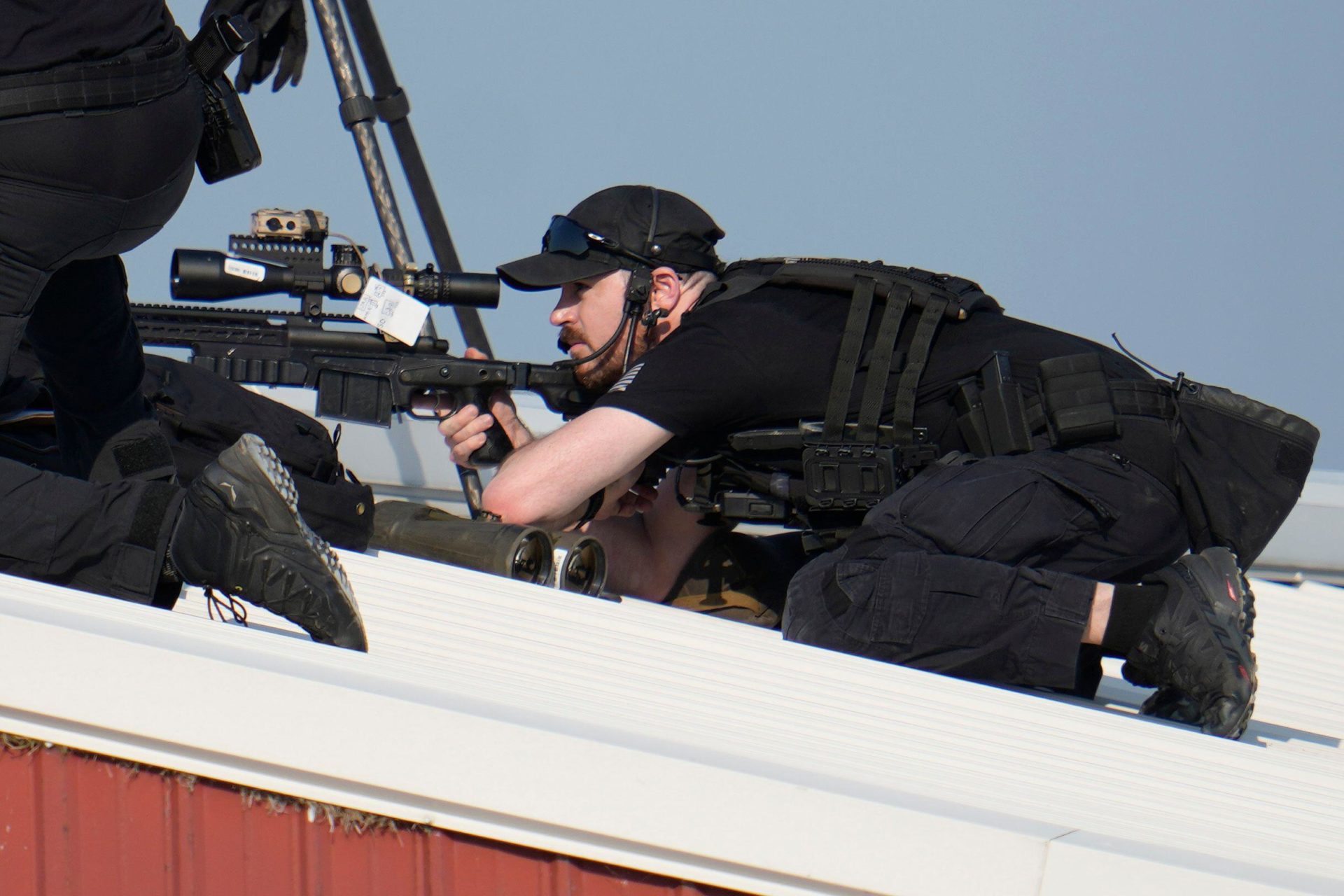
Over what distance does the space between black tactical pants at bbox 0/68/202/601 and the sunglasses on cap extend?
110cm

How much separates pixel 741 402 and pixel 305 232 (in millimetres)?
1574

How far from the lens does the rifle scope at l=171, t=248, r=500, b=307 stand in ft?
11.8

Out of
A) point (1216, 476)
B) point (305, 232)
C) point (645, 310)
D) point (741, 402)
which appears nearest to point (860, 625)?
point (741, 402)

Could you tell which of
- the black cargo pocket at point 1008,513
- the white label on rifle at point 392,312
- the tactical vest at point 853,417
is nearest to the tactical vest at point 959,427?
the tactical vest at point 853,417

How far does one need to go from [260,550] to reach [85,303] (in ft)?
2.74

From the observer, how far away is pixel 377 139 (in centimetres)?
488

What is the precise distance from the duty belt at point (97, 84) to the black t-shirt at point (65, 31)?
15mm

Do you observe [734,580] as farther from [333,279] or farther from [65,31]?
[65,31]

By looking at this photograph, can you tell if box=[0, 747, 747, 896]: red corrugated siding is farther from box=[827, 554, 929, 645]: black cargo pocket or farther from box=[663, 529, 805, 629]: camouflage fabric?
box=[663, 529, 805, 629]: camouflage fabric

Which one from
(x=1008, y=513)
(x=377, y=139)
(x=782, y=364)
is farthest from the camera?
(x=377, y=139)

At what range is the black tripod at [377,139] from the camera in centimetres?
478

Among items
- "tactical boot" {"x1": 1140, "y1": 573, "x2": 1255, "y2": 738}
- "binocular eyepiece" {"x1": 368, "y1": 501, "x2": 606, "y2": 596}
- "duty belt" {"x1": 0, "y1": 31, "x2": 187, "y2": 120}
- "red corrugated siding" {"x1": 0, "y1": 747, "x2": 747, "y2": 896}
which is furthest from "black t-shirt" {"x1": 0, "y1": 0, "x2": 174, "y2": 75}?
"tactical boot" {"x1": 1140, "y1": 573, "x2": 1255, "y2": 738}

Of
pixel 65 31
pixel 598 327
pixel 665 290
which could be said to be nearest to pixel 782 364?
pixel 665 290

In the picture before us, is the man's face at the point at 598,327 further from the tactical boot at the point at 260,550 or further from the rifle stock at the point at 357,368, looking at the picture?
the tactical boot at the point at 260,550
